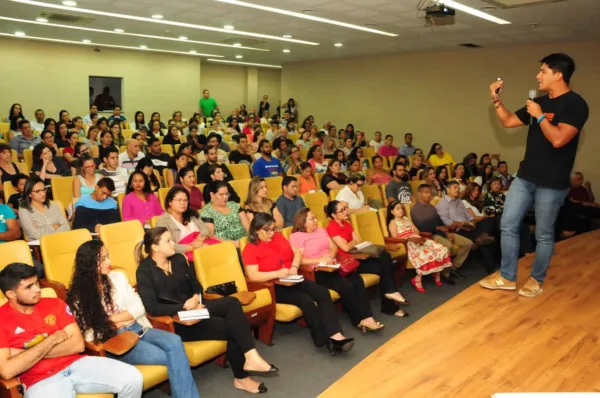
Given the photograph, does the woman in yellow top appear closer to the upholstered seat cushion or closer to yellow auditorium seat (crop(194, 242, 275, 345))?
yellow auditorium seat (crop(194, 242, 275, 345))

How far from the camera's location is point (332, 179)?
701 centimetres

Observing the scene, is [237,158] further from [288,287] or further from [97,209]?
[288,287]

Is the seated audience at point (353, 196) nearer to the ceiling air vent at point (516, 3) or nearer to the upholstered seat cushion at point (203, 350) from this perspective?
the ceiling air vent at point (516, 3)

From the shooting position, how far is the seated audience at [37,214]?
438 centimetres

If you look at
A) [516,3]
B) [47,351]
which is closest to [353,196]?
[516,3]

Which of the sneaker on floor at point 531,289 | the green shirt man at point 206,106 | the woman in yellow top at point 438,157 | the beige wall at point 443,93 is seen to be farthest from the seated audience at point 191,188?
the green shirt man at point 206,106

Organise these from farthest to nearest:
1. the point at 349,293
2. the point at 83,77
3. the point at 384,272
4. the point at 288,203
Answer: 1. the point at 83,77
2. the point at 288,203
3. the point at 384,272
4. the point at 349,293

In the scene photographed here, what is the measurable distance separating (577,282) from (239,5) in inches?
222

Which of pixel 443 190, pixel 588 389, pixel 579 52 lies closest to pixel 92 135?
pixel 443 190

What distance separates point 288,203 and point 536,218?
9.45 feet

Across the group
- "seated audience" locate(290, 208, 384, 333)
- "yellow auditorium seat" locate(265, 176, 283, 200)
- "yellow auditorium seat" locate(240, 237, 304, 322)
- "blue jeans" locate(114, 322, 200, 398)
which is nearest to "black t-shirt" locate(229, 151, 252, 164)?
"yellow auditorium seat" locate(265, 176, 283, 200)

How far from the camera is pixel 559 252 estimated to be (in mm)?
4180

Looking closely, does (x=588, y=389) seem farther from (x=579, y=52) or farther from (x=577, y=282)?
(x=579, y=52)

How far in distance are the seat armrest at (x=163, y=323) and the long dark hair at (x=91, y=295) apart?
28cm
